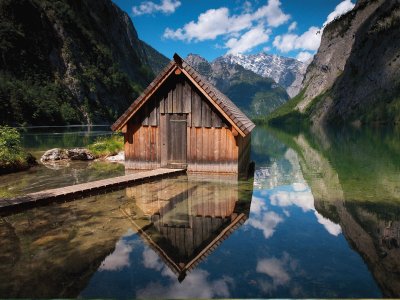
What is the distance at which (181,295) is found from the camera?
622cm

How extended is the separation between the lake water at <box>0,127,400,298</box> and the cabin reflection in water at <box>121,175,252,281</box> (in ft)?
0.12

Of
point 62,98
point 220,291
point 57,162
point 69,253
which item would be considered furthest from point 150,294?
point 62,98

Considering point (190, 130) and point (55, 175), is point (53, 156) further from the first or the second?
point (190, 130)

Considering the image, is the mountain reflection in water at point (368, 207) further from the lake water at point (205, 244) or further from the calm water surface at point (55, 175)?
the calm water surface at point (55, 175)

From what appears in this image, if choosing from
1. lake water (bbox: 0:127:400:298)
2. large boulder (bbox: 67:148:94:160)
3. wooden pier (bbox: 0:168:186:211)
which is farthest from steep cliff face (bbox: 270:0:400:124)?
wooden pier (bbox: 0:168:186:211)

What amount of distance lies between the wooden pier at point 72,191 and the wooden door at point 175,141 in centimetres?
111

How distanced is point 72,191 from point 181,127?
271 inches

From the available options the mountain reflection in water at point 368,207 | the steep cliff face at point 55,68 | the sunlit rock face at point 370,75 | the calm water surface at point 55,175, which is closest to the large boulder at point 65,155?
the calm water surface at point 55,175

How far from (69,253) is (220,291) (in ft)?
11.7

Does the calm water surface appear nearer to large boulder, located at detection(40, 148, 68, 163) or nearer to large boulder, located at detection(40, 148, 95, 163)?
large boulder, located at detection(40, 148, 95, 163)

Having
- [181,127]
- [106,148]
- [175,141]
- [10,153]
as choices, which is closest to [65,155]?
[106,148]

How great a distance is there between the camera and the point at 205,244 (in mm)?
8758

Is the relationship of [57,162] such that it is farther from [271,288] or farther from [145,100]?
[271,288]

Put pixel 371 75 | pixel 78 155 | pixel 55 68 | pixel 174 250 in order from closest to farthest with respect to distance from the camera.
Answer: pixel 174 250 < pixel 78 155 < pixel 371 75 < pixel 55 68
